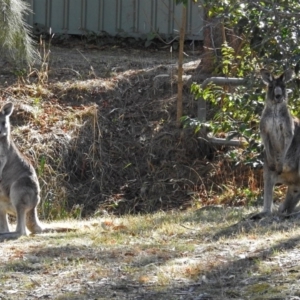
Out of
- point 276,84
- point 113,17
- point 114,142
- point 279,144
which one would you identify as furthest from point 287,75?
point 113,17

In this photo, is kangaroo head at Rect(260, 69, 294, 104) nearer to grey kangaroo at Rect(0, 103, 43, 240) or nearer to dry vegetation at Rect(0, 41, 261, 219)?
grey kangaroo at Rect(0, 103, 43, 240)

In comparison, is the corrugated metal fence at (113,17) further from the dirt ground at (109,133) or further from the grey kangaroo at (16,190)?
the grey kangaroo at (16,190)

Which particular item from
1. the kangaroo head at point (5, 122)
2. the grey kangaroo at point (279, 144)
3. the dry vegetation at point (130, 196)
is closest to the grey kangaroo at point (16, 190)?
the kangaroo head at point (5, 122)

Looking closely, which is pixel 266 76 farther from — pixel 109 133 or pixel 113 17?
pixel 113 17

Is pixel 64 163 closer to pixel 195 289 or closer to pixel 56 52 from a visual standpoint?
pixel 56 52

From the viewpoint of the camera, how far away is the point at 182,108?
1677cm

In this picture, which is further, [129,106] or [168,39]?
[168,39]

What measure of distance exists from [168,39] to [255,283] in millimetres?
12692

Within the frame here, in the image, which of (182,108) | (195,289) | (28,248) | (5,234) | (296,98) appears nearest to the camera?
(195,289)

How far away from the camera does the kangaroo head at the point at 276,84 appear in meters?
10.7

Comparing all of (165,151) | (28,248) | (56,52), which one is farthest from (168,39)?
(28,248)

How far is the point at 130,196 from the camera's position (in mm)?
15523

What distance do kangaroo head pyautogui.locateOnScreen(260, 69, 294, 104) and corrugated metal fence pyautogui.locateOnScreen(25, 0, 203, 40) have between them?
8.94 metres

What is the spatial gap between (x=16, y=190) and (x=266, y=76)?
3.13m
